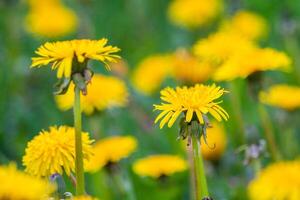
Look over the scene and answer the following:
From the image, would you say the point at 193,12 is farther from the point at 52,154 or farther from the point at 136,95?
the point at 52,154

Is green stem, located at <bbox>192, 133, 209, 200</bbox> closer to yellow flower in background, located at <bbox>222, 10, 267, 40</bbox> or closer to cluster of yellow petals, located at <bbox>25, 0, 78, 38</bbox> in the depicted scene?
yellow flower in background, located at <bbox>222, 10, 267, 40</bbox>

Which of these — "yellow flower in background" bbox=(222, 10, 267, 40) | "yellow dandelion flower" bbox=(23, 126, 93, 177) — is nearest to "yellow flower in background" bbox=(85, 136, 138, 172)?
"yellow dandelion flower" bbox=(23, 126, 93, 177)

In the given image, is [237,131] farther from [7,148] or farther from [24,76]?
[24,76]

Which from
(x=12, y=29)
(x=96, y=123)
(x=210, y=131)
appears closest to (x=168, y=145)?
(x=210, y=131)

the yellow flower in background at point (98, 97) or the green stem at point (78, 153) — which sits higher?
the yellow flower in background at point (98, 97)

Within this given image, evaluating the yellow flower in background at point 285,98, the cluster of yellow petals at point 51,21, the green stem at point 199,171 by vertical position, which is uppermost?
the cluster of yellow petals at point 51,21

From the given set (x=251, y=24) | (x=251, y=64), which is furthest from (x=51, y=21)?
(x=251, y=64)

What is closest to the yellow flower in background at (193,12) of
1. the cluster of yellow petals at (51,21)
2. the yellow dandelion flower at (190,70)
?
the cluster of yellow petals at (51,21)

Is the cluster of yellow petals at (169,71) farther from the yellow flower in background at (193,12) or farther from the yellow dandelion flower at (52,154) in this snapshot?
the yellow dandelion flower at (52,154)
